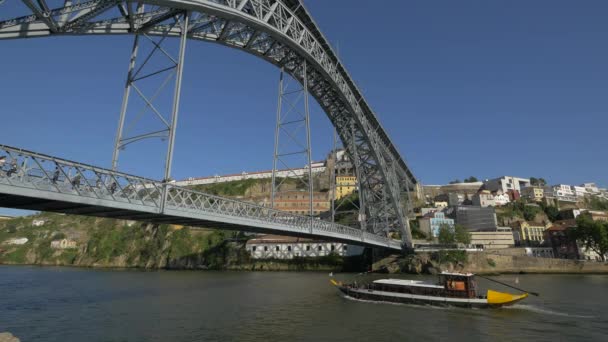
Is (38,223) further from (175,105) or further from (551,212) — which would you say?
(551,212)

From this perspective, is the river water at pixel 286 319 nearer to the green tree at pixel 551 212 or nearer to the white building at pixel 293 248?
the white building at pixel 293 248

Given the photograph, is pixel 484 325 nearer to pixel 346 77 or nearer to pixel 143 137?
pixel 143 137

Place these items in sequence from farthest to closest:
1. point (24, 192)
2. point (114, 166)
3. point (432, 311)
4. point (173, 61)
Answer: point (432, 311)
point (173, 61)
point (114, 166)
point (24, 192)

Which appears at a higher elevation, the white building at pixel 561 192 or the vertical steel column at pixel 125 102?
the white building at pixel 561 192

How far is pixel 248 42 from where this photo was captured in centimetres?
2416

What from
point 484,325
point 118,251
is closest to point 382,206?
point 484,325

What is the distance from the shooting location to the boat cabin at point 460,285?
21.5 metres

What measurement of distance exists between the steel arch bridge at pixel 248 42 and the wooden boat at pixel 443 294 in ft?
19.4

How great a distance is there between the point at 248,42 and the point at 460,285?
21.8 meters

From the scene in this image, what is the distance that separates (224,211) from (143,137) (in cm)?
515

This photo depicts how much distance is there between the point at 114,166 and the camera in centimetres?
1393

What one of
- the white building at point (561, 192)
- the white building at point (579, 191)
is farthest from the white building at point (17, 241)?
the white building at point (579, 191)

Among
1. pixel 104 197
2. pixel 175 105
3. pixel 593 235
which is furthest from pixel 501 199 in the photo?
pixel 104 197

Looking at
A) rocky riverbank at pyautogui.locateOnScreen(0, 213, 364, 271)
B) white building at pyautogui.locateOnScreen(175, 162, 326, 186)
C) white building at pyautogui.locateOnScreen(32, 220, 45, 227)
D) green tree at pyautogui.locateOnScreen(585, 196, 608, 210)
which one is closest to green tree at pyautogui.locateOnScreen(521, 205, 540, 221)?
green tree at pyautogui.locateOnScreen(585, 196, 608, 210)
